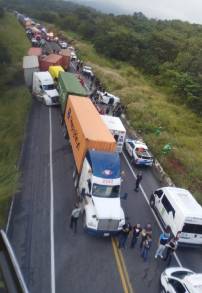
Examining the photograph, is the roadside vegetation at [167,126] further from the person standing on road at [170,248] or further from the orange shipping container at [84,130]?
the person standing on road at [170,248]

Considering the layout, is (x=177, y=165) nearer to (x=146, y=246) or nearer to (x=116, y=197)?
(x=116, y=197)

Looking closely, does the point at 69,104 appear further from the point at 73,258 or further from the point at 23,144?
the point at 73,258

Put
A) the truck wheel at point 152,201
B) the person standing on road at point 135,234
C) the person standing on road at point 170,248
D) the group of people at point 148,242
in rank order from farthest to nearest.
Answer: the truck wheel at point 152,201
the person standing on road at point 135,234
the group of people at point 148,242
the person standing on road at point 170,248

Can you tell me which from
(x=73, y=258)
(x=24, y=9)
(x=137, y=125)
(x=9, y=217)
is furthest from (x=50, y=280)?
(x=24, y=9)

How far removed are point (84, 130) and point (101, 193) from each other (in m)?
5.09

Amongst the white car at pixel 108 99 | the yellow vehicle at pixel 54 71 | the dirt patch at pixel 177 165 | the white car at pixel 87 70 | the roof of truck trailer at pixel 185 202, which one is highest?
→ the roof of truck trailer at pixel 185 202

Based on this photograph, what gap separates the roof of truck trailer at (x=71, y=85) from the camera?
117 feet

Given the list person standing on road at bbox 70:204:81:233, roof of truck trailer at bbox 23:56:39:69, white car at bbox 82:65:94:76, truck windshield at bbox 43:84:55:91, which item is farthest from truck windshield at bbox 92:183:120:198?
white car at bbox 82:65:94:76

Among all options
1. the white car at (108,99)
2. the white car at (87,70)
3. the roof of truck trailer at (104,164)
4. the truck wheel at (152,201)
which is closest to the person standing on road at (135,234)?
the roof of truck trailer at (104,164)

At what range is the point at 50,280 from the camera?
16.7 metres

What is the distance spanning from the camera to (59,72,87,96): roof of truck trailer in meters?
35.7

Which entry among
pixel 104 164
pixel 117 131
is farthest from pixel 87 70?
pixel 104 164

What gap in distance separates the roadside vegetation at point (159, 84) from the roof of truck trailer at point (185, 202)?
4.99m

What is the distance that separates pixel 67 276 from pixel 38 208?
5.60m
